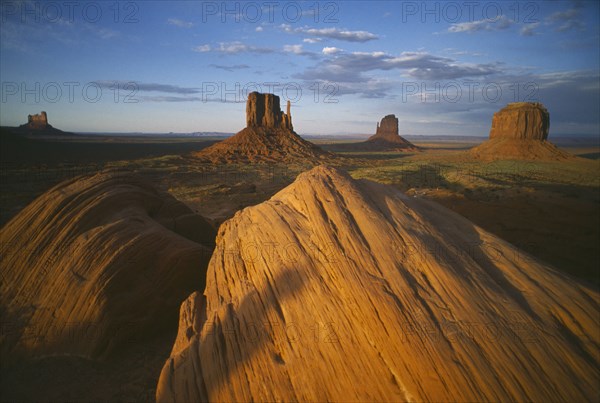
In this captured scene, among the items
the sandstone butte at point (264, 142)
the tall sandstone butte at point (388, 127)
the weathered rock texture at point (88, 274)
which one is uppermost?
the tall sandstone butte at point (388, 127)

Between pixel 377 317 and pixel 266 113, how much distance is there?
3038 inches

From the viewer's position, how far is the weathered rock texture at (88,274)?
5.03m

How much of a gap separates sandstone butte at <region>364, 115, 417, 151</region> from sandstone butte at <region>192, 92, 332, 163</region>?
53310 mm

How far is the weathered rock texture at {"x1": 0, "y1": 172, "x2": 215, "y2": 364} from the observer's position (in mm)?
5027

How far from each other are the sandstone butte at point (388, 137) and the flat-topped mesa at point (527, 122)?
1970 inches

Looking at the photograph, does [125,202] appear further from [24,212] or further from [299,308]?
[299,308]

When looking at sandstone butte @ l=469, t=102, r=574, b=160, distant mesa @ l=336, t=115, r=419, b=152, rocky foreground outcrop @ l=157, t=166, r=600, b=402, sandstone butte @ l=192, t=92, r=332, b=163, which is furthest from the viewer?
distant mesa @ l=336, t=115, r=419, b=152

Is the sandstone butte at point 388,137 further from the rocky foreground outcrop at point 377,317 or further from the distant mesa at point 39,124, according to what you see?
the distant mesa at point 39,124

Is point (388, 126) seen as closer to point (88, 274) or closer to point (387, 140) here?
point (387, 140)

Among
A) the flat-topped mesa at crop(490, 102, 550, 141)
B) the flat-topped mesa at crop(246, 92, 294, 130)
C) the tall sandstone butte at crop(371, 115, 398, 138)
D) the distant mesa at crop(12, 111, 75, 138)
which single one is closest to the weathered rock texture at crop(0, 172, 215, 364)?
the flat-topped mesa at crop(246, 92, 294, 130)

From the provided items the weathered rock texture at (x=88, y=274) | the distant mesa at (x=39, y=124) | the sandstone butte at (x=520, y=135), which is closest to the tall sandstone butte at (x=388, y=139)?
the sandstone butte at (x=520, y=135)

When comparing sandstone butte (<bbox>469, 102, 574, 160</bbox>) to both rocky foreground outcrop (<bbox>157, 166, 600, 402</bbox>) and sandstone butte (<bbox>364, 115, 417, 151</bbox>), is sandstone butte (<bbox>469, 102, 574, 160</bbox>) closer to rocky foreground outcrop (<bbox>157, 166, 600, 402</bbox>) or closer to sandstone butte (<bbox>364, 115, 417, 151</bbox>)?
sandstone butte (<bbox>364, 115, 417, 151</bbox>)

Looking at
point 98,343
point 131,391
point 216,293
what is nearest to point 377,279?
point 216,293

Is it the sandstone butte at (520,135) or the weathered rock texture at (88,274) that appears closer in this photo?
the weathered rock texture at (88,274)
